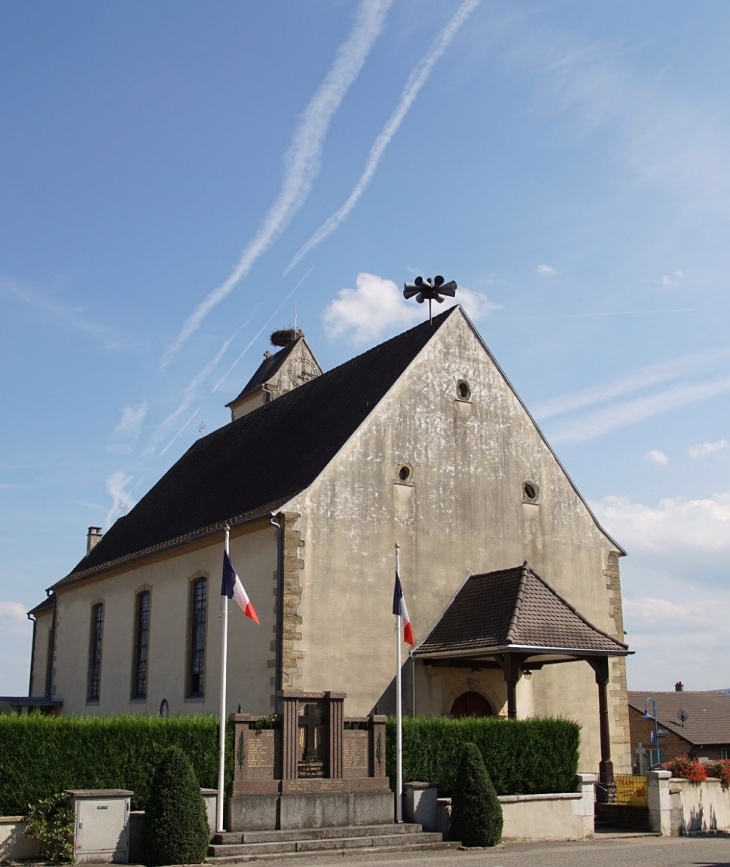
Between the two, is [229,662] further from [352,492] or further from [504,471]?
[504,471]

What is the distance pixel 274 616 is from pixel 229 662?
7.22 feet

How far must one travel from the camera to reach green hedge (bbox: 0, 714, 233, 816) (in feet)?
49.9

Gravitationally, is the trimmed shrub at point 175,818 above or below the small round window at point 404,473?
below

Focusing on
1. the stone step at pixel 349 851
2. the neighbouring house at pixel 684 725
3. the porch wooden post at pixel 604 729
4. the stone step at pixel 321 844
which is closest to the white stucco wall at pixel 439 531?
the porch wooden post at pixel 604 729

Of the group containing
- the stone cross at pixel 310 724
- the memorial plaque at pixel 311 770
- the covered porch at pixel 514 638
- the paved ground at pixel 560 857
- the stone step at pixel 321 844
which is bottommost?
the paved ground at pixel 560 857

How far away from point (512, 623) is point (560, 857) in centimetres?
541

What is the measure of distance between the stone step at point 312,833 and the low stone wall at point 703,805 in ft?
21.0

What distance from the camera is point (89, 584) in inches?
1235

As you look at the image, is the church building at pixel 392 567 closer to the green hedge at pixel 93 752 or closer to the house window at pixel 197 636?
the house window at pixel 197 636

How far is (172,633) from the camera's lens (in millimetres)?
25406

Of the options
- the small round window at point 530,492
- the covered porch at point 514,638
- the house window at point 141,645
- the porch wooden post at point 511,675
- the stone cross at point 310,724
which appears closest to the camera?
the stone cross at point 310,724

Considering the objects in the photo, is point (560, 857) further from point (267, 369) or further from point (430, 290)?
point (267, 369)

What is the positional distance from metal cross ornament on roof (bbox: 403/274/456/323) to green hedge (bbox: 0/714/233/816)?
1277cm

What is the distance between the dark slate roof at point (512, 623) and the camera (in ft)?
66.7
